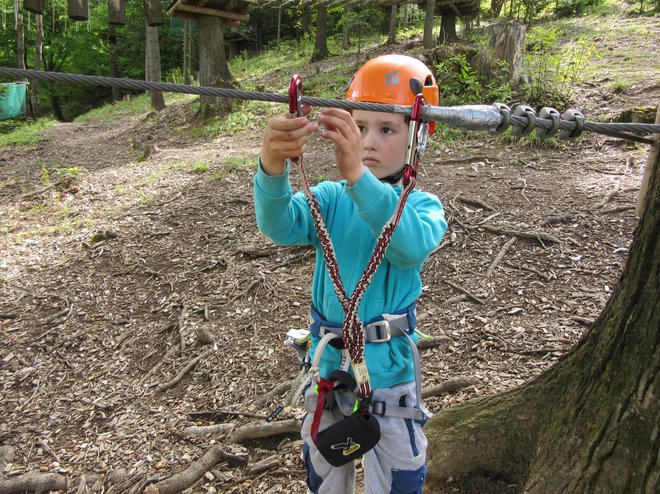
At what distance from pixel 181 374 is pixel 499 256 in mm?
2845

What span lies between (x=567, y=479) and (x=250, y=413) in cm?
198

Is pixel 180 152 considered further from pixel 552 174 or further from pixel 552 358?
pixel 552 358

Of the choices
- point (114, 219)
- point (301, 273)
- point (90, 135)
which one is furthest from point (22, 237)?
point (90, 135)

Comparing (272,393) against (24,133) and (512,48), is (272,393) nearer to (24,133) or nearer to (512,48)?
(512,48)

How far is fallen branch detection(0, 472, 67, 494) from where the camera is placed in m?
2.69

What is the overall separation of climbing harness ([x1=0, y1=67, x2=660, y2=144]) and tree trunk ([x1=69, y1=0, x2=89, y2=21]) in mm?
1190

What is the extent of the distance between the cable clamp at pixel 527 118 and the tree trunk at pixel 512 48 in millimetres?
7007

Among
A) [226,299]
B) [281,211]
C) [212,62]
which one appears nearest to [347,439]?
[281,211]

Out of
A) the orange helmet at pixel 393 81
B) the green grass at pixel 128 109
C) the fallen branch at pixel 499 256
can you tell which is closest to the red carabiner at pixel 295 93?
the orange helmet at pixel 393 81

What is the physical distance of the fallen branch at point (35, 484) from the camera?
8.83 ft

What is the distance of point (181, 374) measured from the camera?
11.4ft

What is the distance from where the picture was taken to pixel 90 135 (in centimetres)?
1369

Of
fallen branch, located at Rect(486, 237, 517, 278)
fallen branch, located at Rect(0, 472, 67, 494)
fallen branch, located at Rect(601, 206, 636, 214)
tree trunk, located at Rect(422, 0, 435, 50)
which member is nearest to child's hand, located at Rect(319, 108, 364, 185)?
fallen branch, located at Rect(0, 472, 67, 494)

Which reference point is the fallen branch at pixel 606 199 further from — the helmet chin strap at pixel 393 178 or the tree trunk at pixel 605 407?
the helmet chin strap at pixel 393 178
